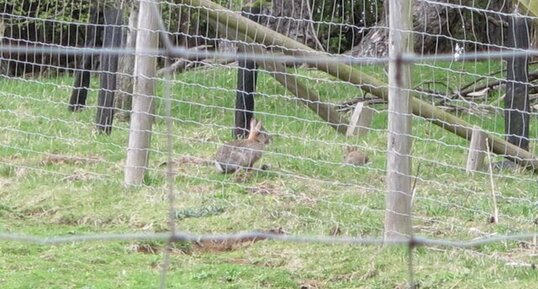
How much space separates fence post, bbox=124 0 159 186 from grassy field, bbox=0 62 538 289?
0.13 metres

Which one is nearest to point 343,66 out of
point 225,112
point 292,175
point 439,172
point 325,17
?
point 292,175

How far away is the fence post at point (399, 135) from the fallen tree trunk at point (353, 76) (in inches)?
36.2

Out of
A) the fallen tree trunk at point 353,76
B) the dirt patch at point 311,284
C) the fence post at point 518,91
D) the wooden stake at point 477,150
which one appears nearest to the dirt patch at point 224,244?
the dirt patch at point 311,284

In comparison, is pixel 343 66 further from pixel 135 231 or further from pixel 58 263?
pixel 58 263

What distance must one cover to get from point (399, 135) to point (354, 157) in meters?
1.95

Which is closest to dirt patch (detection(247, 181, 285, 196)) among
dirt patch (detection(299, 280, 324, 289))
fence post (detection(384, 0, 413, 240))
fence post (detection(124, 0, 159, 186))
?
fence post (detection(124, 0, 159, 186))

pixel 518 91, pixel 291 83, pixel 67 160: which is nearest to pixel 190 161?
pixel 67 160

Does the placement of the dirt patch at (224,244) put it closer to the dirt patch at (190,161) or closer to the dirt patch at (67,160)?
the dirt patch at (190,161)

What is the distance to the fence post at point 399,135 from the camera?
5871 mm

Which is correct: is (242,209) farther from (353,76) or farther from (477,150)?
(477,150)

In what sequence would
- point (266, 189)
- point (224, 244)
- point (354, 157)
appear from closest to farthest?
point (224, 244) < point (266, 189) < point (354, 157)

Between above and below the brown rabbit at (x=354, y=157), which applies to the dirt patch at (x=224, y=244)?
below

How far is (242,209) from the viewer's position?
7.11 metres

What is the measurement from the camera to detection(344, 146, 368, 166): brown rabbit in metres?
7.82
